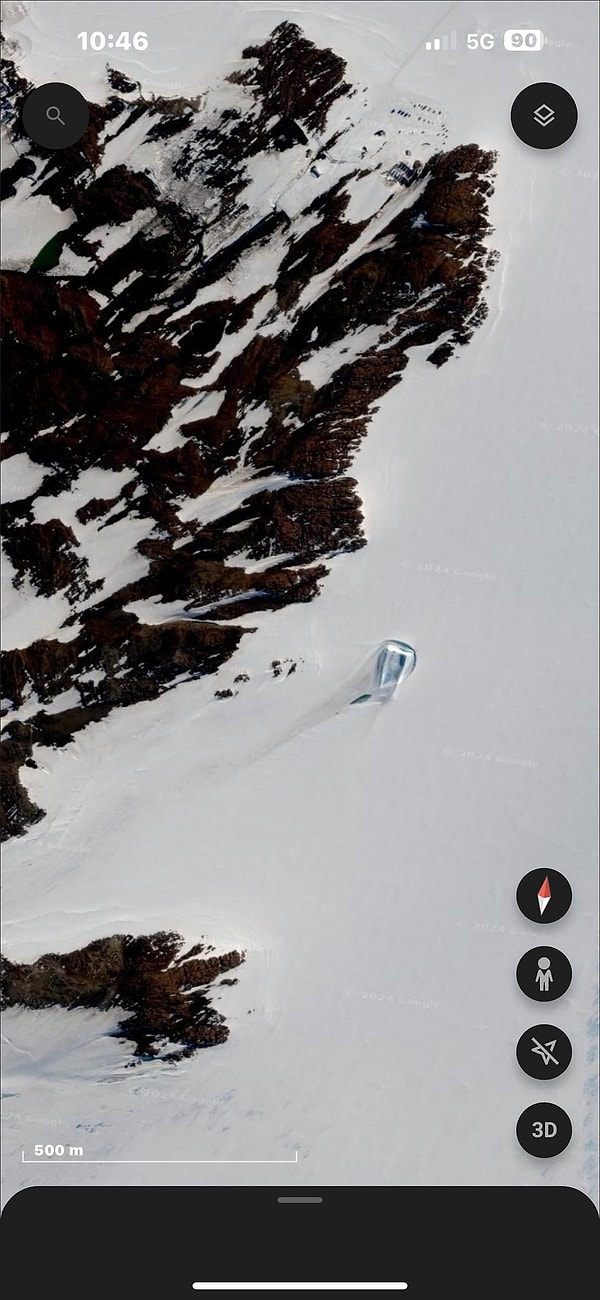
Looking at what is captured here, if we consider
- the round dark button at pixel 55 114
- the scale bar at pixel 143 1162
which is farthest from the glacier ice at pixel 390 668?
the round dark button at pixel 55 114

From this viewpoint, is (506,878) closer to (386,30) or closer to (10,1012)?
(10,1012)

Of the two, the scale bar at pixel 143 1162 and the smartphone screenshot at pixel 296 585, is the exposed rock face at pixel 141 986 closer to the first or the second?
the smartphone screenshot at pixel 296 585

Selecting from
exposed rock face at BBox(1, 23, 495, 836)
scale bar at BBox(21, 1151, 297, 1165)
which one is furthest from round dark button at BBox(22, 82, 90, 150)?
scale bar at BBox(21, 1151, 297, 1165)

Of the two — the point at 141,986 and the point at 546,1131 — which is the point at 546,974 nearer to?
the point at 546,1131

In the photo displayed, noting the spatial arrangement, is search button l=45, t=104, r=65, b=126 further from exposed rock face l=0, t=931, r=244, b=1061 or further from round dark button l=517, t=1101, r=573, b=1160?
round dark button l=517, t=1101, r=573, b=1160

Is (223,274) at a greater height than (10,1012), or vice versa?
(223,274)
